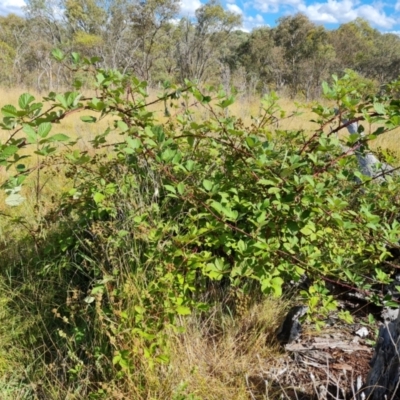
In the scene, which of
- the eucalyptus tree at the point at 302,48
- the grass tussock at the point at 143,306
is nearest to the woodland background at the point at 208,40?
the eucalyptus tree at the point at 302,48

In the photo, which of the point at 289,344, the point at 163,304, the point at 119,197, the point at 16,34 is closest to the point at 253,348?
the point at 289,344

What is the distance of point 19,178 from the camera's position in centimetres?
140

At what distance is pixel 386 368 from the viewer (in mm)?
1267

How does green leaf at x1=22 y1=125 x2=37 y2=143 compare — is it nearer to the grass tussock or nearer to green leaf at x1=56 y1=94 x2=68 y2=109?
green leaf at x1=56 y1=94 x2=68 y2=109

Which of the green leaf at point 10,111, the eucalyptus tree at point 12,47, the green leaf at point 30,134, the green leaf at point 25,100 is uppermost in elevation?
the eucalyptus tree at point 12,47

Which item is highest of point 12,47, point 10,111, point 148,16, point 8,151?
point 148,16

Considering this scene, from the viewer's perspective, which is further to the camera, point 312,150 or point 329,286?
point 329,286

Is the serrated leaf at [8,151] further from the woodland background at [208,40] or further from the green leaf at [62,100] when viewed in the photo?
the woodland background at [208,40]

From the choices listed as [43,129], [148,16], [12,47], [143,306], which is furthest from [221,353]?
[12,47]

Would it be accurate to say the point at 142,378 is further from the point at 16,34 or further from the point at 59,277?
the point at 16,34

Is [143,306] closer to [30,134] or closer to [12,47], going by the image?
[30,134]

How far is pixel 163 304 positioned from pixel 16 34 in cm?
2548

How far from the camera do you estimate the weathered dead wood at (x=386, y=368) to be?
121cm

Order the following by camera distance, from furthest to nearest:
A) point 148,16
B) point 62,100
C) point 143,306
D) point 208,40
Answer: point 208,40
point 148,16
point 143,306
point 62,100
